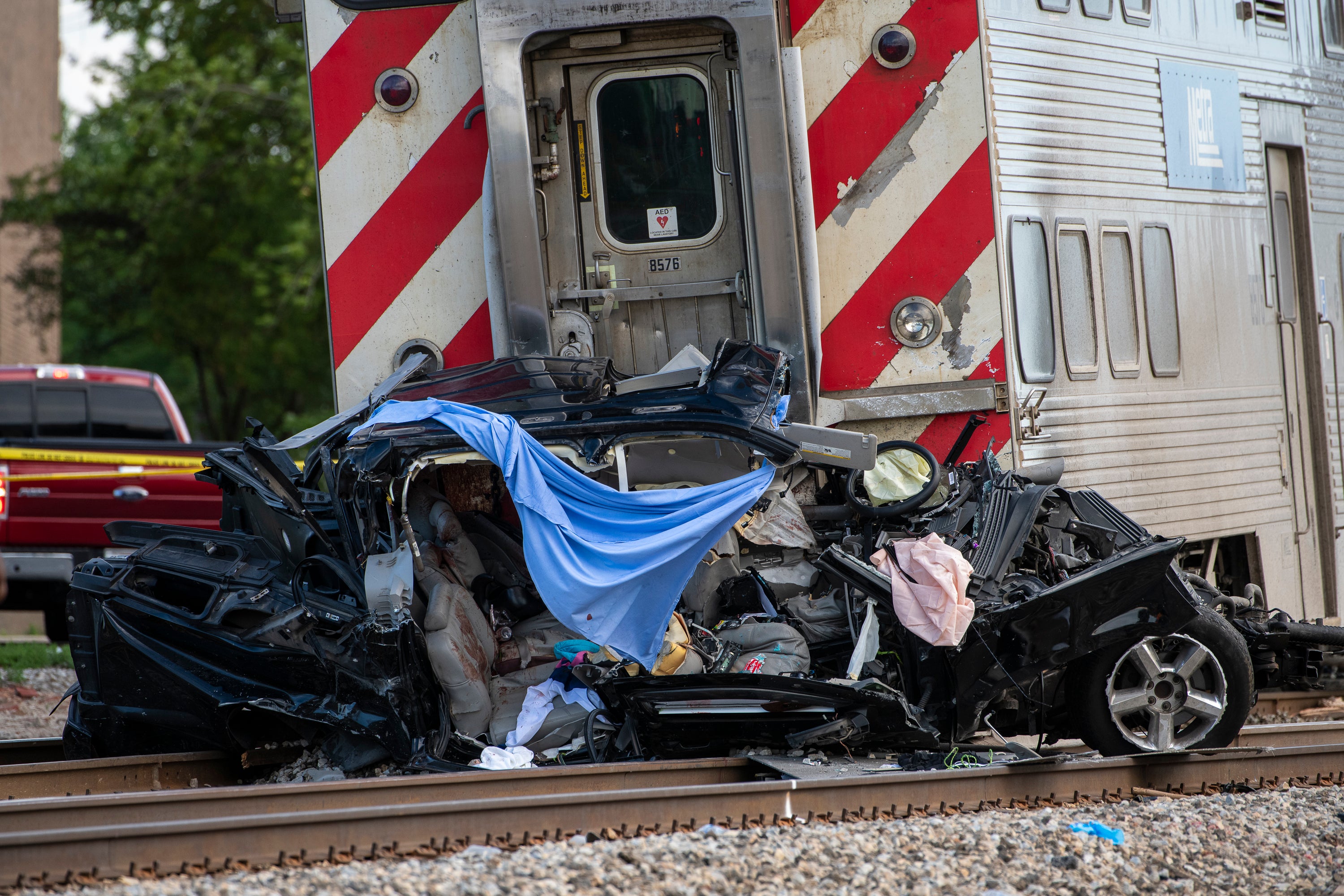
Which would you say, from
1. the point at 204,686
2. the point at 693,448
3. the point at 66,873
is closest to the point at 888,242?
the point at 693,448

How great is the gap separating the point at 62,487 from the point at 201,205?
10248 millimetres

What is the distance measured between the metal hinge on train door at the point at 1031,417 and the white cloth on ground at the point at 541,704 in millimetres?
2137

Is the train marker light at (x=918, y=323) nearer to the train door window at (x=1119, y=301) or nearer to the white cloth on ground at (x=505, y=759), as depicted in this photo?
the train door window at (x=1119, y=301)

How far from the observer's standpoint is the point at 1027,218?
569 centimetres

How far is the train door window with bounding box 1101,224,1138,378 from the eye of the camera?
6141mm

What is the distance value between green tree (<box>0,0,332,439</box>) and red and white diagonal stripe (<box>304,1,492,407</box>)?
1292 centimetres

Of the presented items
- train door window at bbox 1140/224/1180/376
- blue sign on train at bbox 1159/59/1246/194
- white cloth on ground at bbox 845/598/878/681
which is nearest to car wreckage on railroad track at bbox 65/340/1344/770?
white cloth on ground at bbox 845/598/878/681

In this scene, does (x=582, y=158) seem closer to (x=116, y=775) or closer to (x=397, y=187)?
(x=397, y=187)

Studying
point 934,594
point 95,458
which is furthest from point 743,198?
point 95,458

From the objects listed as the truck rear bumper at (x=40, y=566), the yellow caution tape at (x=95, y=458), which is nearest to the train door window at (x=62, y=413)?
the yellow caution tape at (x=95, y=458)

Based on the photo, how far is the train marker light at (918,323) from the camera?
211 inches

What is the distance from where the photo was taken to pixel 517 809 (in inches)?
159

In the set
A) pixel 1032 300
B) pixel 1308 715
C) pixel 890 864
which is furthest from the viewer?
pixel 1308 715

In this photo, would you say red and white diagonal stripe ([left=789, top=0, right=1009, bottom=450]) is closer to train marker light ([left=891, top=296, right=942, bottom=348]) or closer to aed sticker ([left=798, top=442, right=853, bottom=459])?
train marker light ([left=891, top=296, right=942, bottom=348])
